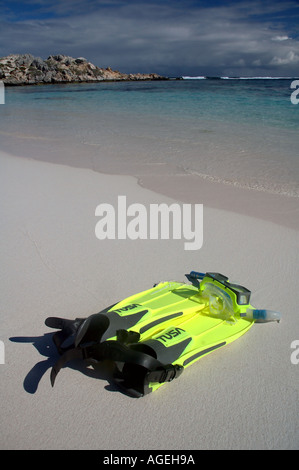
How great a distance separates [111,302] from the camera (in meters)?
3.17

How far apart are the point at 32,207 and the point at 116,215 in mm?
1151

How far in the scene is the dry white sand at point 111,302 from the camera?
2057 millimetres

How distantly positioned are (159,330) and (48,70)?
59.0 meters

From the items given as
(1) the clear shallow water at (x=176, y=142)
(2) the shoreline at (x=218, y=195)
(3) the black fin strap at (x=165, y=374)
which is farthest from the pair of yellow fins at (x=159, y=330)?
(1) the clear shallow water at (x=176, y=142)

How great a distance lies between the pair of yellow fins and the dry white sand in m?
0.12

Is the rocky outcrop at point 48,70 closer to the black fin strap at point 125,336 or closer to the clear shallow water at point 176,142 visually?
the clear shallow water at point 176,142

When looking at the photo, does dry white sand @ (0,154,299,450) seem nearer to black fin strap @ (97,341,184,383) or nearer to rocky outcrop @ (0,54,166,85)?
black fin strap @ (97,341,184,383)

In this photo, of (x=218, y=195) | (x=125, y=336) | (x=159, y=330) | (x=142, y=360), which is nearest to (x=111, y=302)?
(x=159, y=330)

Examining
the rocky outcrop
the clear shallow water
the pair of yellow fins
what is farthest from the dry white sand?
the rocky outcrop

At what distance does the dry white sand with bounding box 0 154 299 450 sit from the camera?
2.06m

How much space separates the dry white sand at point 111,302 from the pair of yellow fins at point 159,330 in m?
0.12
